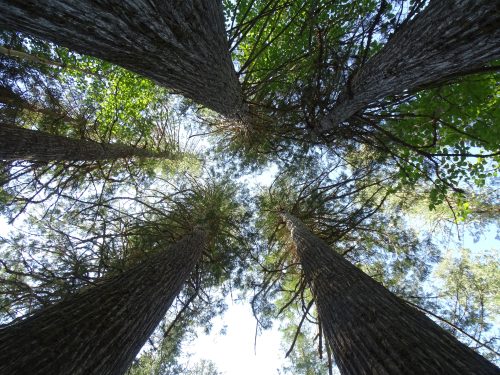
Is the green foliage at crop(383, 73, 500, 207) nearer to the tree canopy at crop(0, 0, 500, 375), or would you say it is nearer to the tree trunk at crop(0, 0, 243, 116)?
the tree canopy at crop(0, 0, 500, 375)

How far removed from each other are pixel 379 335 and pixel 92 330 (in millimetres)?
2149

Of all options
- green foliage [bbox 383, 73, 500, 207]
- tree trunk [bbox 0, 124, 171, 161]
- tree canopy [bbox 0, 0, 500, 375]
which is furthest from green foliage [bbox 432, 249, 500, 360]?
tree trunk [bbox 0, 124, 171, 161]

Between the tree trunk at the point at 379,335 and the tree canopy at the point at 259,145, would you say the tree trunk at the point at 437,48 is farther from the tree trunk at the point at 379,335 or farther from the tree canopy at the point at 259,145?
the tree trunk at the point at 379,335

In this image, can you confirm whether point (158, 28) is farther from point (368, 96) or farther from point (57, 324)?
point (368, 96)

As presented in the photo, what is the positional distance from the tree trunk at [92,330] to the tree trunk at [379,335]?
1766 millimetres

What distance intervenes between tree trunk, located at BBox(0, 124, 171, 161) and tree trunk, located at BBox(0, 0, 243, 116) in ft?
9.42

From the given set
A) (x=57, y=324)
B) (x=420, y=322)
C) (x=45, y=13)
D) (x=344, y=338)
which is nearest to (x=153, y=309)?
(x=57, y=324)

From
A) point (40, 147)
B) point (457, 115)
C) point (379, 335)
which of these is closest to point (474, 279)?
point (457, 115)

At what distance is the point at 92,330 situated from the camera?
209 cm

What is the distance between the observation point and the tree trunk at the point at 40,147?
177 inches

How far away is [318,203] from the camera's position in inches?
250

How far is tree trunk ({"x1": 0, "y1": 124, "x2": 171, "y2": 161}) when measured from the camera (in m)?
4.49

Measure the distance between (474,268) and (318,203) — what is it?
8.85 metres

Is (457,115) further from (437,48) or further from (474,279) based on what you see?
(474,279)
